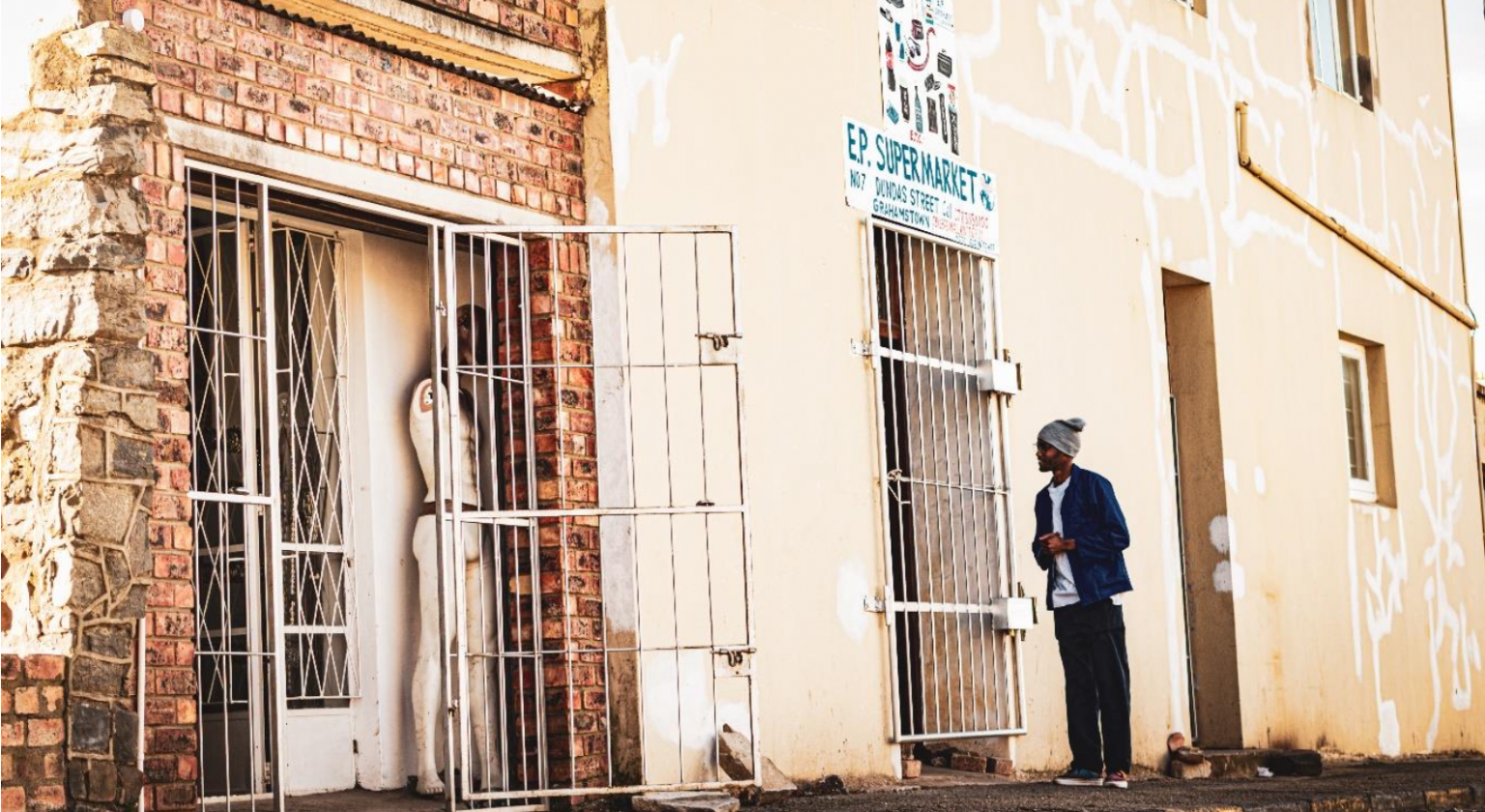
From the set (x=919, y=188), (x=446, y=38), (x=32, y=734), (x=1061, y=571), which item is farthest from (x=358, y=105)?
(x=1061, y=571)

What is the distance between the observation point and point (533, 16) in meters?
8.41

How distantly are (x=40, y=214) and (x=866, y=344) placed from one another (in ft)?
14.5

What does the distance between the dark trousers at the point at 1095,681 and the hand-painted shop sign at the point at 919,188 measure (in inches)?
79.1

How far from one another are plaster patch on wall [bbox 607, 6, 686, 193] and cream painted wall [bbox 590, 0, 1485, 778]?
14 mm

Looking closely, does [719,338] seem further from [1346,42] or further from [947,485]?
[1346,42]

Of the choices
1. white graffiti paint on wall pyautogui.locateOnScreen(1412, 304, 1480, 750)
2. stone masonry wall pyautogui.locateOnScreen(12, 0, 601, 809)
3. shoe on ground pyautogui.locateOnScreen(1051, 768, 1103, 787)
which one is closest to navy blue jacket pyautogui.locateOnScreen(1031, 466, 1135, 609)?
shoe on ground pyautogui.locateOnScreen(1051, 768, 1103, 787)

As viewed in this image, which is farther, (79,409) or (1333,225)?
(1333,225)

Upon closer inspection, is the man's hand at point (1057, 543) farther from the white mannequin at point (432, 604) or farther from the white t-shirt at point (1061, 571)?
the white mannequin at point (432, 604)

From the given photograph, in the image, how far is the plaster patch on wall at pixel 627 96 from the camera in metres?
8.57

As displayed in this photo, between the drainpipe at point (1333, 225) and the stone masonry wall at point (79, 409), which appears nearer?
the stone masonry wall at point (79, 409)

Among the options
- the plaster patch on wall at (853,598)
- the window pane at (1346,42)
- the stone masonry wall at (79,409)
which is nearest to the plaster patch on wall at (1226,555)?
the plaster patch on wall at (853,598)

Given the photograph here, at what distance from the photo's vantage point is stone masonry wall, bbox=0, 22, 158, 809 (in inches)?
239

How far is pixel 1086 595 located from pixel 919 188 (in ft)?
7.02

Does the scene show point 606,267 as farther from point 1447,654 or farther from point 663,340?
point 1447,654
